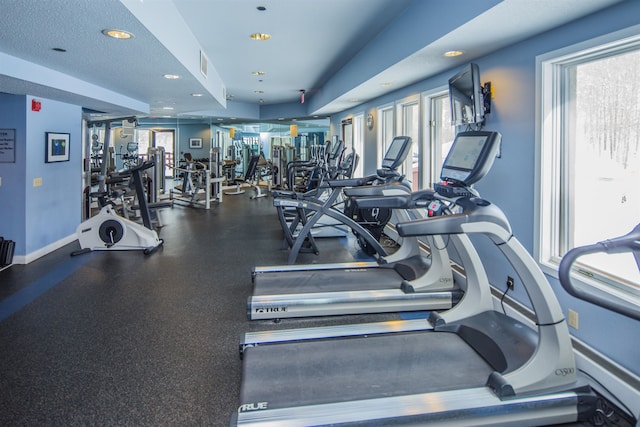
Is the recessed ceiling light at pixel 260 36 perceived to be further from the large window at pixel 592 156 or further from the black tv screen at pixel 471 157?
the black tv screen at pixel 471 157

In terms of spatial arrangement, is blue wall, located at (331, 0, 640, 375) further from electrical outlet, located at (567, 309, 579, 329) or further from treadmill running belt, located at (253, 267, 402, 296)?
treadmill running belt, located at (253, 267, 402, 296)

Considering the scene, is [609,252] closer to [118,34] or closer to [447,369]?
[447,369]

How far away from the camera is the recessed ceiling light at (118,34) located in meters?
2.98

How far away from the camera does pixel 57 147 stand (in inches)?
221

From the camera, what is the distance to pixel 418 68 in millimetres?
4590

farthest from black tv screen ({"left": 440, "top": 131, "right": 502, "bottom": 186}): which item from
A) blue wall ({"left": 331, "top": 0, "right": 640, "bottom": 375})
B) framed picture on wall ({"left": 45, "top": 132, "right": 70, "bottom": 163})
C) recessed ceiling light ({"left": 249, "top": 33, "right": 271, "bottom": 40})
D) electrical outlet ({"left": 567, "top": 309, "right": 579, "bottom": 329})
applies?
framed picture on wall ({"left": 45, "top": 132, "right": 70, "bottom": 163})

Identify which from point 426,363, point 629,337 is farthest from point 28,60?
point 629,337

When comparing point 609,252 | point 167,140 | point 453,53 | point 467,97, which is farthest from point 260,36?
point 167,140

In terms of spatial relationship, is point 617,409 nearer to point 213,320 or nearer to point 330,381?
point 330,381

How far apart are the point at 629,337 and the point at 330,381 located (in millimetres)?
1608

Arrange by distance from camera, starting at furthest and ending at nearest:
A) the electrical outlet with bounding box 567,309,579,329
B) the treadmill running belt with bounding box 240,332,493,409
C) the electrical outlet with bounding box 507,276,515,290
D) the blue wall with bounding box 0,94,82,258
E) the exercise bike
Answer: the exercise bike → the blue wall with bounding box 0,94,82,258 → the electrical outlet with bounding box 507,276,515,290 → the electrical outlet with bounding box 567,309,579,329 → the treadmill running belt with bounding box 240,332,493,409

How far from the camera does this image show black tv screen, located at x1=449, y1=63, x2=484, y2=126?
369cm

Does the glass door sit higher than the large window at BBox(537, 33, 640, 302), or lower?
higher

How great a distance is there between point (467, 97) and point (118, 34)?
2.80 metres
